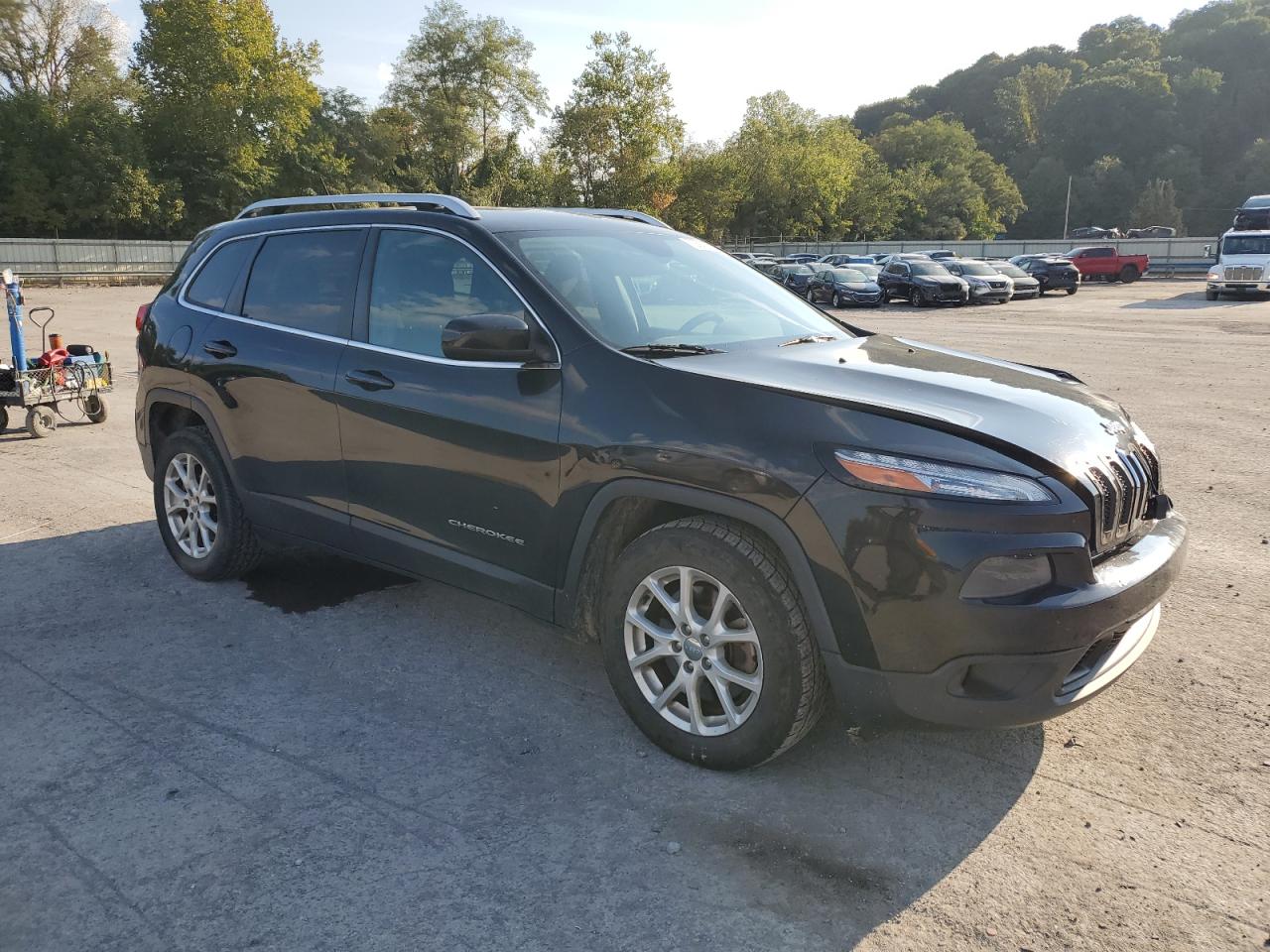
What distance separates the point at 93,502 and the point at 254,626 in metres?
3.02

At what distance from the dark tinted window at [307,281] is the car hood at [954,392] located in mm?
1723

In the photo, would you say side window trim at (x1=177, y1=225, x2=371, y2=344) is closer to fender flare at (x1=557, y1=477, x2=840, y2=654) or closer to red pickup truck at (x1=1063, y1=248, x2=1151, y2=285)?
fender flare at (x1=557, y1=477, x2=840, y2=654)

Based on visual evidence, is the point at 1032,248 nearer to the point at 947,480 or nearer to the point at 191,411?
the point at 191,411

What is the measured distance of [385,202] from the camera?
173 inches

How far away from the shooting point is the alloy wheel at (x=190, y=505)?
5.02 m

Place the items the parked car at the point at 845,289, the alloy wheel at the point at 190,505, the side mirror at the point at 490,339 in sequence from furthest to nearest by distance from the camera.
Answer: the parked car at the point at 845,289, the alloy wheel at the point at 190,505, the side mirror at the point at 490,339

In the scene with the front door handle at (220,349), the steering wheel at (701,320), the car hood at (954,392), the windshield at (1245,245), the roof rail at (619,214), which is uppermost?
the windshield at (1245,245)

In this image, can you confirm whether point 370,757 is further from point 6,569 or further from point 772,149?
point 772,149

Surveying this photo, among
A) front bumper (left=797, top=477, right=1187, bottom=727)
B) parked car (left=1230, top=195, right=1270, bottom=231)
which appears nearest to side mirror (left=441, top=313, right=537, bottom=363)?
front bumper (left=797, top=477, right=1187, bottom=727)

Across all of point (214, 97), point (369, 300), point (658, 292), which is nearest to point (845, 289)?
point (658, 292)

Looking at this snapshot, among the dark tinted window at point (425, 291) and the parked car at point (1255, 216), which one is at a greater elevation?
the parked car at point (1255, 216)

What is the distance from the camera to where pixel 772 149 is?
7094 centimetres

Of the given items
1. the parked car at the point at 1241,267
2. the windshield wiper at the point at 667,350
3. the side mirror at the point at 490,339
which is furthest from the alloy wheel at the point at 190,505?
the parked car at the point at 1241,267

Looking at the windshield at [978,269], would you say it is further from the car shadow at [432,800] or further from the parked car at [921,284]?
the car shadow at [432,800]
